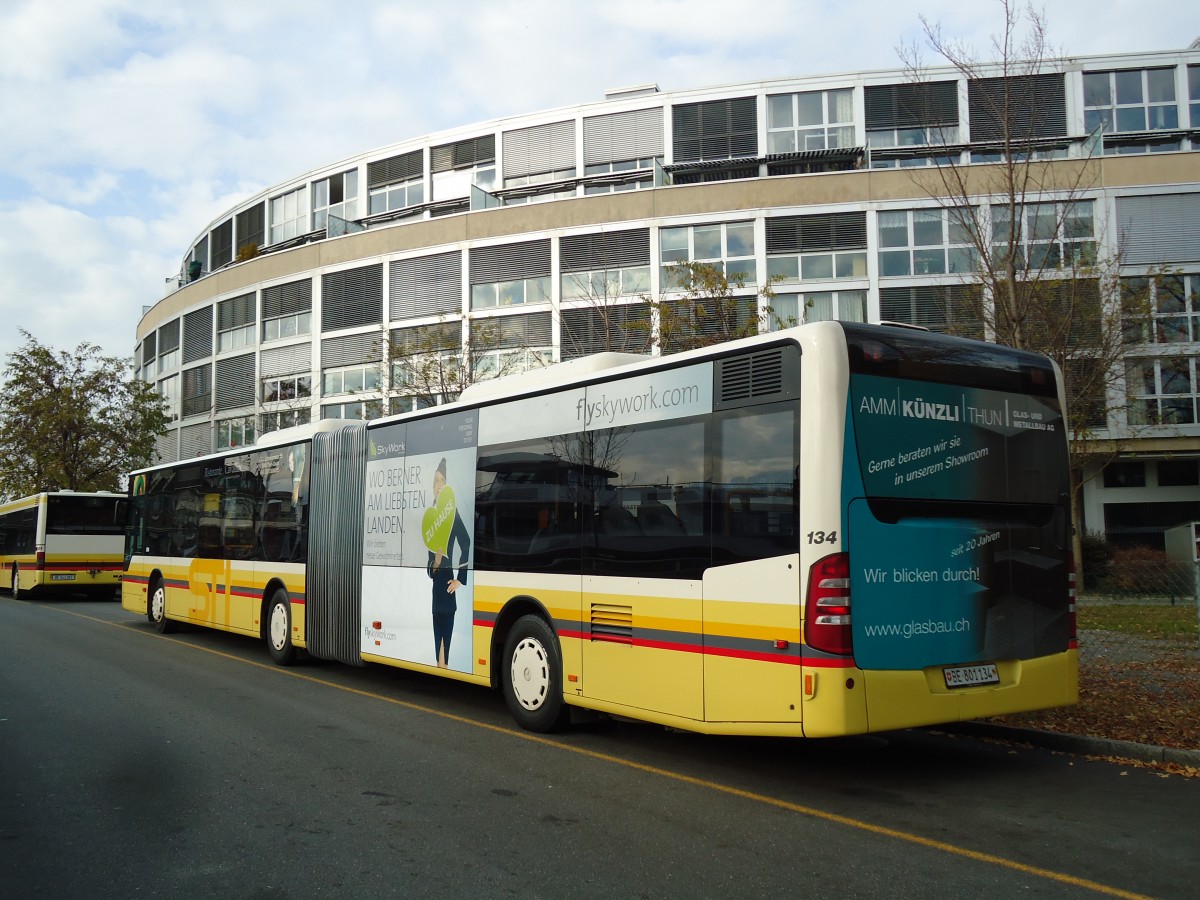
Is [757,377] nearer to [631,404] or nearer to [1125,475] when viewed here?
[631,404]

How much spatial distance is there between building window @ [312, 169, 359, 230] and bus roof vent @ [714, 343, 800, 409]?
133 ft

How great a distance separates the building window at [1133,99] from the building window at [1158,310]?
6982 mm

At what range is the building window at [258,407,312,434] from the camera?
42.2 m

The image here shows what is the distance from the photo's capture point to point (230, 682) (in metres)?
11.8

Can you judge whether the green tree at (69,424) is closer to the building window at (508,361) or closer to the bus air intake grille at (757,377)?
the building window at (508,361)

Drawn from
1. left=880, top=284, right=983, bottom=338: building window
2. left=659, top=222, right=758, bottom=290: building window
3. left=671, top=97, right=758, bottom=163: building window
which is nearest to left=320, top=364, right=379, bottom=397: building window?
left=659, top=222, right=758, bottom=290: building window

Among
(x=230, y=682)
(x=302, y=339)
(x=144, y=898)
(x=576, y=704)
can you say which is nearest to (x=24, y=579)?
(x=302, y=339)

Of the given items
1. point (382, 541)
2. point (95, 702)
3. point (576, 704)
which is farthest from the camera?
point (382, 541)

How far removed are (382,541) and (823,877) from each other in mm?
7649

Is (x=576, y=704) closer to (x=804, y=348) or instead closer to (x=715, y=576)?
Answer: (x=715, y=576)

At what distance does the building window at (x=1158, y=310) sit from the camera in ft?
75.4

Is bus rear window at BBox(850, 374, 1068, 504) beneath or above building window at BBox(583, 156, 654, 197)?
beneath

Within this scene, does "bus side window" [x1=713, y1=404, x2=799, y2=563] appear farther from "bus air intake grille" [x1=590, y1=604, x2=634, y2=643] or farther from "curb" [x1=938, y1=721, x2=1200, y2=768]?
"curb" [x1=938, y1=721, x2=1200, y2=768]

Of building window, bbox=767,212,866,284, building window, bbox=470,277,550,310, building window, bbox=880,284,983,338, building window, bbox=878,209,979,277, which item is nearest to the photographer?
building window, bbox=880,284,983,338
